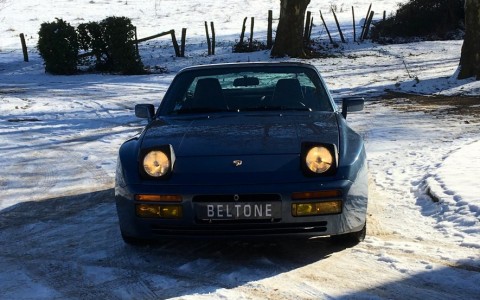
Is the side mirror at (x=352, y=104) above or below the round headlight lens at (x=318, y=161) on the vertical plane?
above

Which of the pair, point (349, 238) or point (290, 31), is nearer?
point (349, 238)

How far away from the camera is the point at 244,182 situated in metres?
4.52

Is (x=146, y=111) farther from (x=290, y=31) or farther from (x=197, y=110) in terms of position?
(x=290, y=31)

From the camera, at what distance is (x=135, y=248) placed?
5.11m

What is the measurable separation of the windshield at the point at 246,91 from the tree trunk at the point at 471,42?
1076 cm

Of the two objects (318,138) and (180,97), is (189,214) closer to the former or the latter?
(318,138)

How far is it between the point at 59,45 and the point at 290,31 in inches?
→ 288

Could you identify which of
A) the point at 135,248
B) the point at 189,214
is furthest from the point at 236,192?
the point at 135,248

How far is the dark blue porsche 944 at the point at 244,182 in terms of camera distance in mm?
4477

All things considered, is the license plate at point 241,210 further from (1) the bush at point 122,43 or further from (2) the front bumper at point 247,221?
(1) the bush at point 122,43

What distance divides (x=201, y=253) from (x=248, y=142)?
0.82 m

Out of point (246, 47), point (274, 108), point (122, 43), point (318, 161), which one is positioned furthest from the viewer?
point (246, 47)

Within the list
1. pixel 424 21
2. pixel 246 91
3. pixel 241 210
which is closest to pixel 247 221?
pixel 241 210

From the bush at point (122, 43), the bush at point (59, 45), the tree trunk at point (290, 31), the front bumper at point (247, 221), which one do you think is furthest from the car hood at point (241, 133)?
the tree trunk at point (290, 31)
